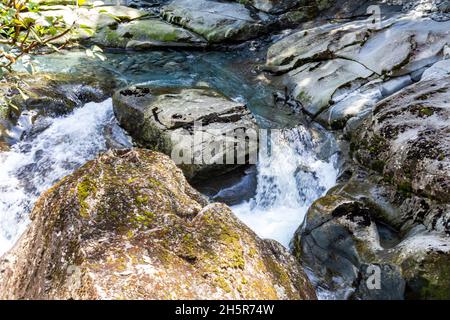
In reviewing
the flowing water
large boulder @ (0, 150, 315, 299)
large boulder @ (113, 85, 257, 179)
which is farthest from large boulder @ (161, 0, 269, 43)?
large boulder @ (0, 150, 315, 299)

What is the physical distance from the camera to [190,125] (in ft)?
27.8

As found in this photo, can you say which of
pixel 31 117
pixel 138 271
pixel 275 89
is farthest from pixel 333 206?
pixel 31 117

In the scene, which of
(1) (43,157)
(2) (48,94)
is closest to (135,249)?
(1) (43,157)

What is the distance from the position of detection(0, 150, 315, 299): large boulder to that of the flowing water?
3522 millimetres

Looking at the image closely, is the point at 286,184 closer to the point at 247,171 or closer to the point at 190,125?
the point at 247,171

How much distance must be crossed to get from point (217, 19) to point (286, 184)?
8.59 m

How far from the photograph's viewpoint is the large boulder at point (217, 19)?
1412 cm

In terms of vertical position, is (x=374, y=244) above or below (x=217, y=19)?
above

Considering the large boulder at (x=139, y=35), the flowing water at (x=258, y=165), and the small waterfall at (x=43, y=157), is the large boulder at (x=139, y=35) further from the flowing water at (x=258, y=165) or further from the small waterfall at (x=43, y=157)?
the small waterfall at (x=43, y=157)

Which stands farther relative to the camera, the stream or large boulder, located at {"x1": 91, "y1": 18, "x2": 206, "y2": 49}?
large boulder, located at {"x1": 91, "y1": 18, "x2": 206, "y2": 49}

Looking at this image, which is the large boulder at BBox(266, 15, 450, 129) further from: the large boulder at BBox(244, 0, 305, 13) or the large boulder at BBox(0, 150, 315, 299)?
the large boulder at BBox(0, 150, 315, 299)

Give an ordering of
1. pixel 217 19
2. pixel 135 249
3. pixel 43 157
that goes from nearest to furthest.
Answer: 1. pixel 135 249
2. pixel 43 157
3. pixel 217 19

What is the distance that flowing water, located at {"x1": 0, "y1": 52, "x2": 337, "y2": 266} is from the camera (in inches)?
306
